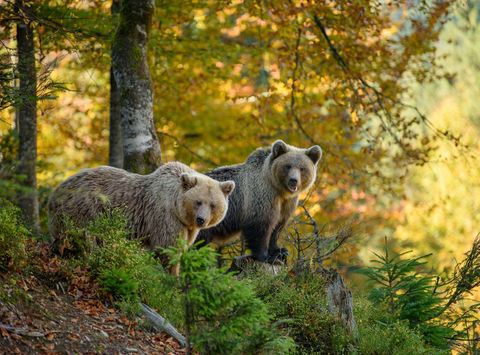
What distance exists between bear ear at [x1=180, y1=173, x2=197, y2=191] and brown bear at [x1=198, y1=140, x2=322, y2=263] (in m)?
1.24

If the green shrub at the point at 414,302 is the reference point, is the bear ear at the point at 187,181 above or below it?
above

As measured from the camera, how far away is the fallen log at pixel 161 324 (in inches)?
285

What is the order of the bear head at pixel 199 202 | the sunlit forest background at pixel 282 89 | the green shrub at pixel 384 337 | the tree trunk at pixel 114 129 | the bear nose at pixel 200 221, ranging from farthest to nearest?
the sunlit forest background at pixel 282 89, the tree trunk at pixel 114 129, the bear head at pixel 199 202, the bear nose at pixel 200 221, the green shrub at pixel 384 337

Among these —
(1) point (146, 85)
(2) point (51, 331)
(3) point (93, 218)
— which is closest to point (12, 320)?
(2) point (51, 331)

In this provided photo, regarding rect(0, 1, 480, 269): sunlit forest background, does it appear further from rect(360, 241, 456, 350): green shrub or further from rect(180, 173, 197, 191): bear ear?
rect(180, 173, 197, 191): bear ear

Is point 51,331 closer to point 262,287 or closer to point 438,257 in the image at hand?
point 262,287

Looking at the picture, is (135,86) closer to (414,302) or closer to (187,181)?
(187,181)

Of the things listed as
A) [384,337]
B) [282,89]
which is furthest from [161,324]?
[282,89]

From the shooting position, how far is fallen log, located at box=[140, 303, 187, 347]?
23.7 feet

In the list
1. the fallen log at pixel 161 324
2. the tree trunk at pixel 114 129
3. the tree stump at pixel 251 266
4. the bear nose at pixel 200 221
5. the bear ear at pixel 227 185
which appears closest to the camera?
the fallen log at pixel 161 324

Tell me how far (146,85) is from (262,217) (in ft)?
8.08

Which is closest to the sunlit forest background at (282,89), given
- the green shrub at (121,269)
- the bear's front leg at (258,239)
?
the bear's front leg at (258,239)

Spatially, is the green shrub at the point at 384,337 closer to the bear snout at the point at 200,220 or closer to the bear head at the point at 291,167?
the bear head at the point at 291,167

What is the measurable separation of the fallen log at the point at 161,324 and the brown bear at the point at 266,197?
2.50 m
